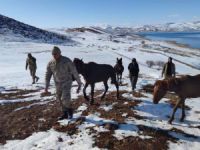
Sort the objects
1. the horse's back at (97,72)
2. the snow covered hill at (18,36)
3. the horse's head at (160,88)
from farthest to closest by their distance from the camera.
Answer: the snow covered hill at (18,36) → the horse's back at (97,72) → the horse's head at (160,88)

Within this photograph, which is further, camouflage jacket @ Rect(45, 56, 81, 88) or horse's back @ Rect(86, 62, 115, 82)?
horse's back @ Rect(86, 62, 115, 82)

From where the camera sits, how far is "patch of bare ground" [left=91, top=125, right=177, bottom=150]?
8.75m

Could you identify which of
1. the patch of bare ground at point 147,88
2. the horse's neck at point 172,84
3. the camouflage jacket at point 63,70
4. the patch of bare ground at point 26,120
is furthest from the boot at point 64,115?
the patch of bare ground at point 147,88

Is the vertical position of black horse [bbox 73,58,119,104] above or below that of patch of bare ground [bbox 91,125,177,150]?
above

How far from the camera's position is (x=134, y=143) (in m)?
8.93

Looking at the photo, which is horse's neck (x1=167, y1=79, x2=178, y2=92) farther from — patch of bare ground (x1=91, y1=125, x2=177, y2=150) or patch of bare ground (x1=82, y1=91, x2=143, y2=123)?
patch of bare ground (x1=91, y1=125, x2=177, y2=150)

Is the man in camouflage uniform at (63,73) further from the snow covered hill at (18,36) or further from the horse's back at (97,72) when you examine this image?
the snow covered hill at (18,36)

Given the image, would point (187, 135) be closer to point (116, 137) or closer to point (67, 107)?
point (116, 137)

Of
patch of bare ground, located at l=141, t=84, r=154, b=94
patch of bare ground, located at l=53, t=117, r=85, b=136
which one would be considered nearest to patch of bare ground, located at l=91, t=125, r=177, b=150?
patch of bare ground, located at l=53, t=117, r=85, b=136

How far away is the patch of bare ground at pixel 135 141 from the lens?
8.75m

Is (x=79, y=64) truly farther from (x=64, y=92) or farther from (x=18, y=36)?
(x=18, y=36)

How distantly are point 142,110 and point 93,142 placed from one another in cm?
382

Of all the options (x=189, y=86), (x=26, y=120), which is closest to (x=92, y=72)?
(x=26, y=120)

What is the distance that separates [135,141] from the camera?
29.7 feet
